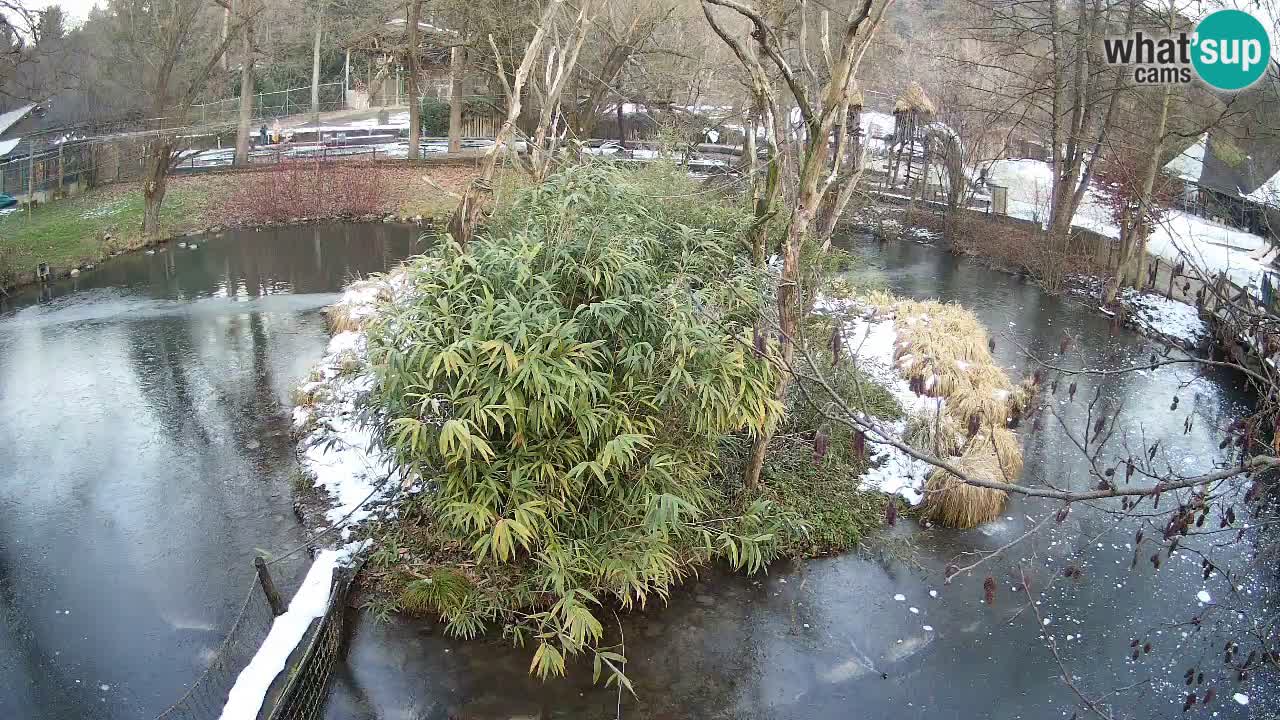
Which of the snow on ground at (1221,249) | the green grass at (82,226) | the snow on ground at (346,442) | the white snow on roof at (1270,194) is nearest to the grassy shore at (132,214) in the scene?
the green grass at (82,226)

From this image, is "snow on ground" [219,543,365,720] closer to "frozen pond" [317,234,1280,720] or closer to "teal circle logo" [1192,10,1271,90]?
"frozen pond" [317,234,1280,720]

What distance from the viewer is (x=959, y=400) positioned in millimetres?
9211

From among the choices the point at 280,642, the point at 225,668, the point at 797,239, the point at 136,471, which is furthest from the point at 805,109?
the point at 136,471

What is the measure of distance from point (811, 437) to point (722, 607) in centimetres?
230

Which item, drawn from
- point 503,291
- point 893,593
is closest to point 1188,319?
point 893,593

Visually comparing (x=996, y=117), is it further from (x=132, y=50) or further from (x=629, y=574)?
(x=132, y=50)

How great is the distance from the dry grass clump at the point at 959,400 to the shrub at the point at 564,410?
1929mm

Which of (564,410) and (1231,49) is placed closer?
(564,410)

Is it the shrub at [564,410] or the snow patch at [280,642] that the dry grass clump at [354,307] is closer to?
the shrub at [564,410]

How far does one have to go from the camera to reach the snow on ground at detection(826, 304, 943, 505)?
820cm

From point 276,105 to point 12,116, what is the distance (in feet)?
27.6

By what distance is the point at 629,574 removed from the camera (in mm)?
6117

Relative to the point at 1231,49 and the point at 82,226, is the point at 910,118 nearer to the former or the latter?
the point at 1231,49

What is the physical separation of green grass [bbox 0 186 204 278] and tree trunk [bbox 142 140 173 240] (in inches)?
8.6
